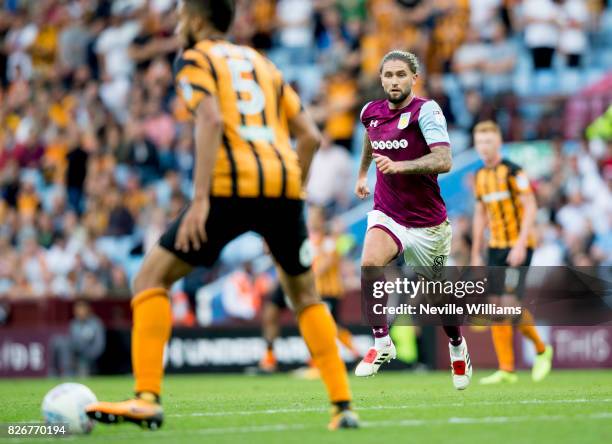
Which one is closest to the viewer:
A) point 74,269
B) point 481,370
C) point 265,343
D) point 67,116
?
point 481,370

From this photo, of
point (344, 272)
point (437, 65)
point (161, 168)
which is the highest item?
point (437, 65)

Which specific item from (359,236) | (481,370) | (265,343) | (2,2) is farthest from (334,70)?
(2,2)

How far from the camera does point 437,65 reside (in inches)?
762

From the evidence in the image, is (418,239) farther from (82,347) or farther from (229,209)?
(82,347)

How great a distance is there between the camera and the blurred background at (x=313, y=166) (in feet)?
55.5

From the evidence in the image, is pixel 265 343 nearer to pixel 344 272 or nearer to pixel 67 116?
pixel 344 272

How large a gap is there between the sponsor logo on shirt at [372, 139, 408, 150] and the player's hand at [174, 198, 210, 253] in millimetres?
3196

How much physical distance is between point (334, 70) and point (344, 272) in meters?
4.05

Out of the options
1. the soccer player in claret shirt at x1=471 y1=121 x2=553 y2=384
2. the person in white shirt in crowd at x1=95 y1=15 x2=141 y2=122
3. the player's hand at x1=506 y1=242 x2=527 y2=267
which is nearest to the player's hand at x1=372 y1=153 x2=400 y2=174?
the player's hand at x1=506 y1=242 x2=527 y2=267

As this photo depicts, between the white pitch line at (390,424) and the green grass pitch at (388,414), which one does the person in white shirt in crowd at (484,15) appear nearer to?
the green grass pitch at (388,414)

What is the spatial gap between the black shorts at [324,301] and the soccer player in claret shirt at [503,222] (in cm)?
372

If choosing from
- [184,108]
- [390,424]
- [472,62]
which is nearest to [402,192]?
[390,424]

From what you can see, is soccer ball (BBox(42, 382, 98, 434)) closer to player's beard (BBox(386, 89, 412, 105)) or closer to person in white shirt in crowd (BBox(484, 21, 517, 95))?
player's beard (BBox(386, 89, 412, 105))

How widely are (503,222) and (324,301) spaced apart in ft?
13.1
